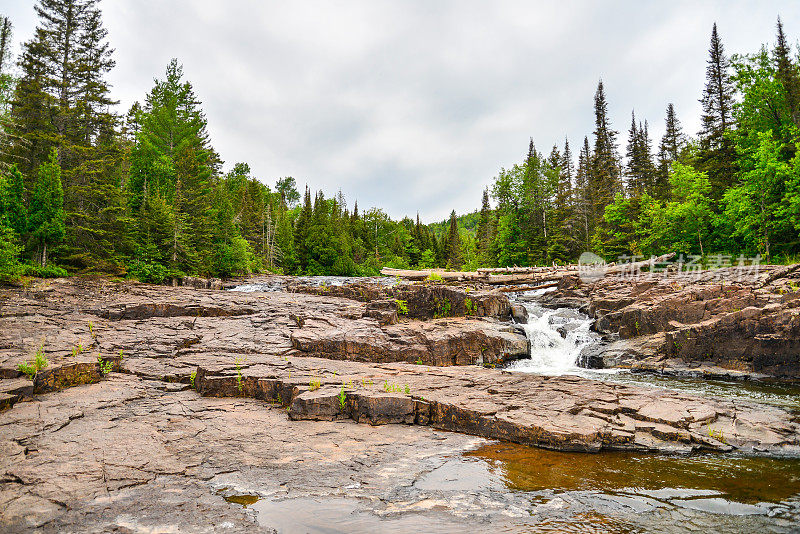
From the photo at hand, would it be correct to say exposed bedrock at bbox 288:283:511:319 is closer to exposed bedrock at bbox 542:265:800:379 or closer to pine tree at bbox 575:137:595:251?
exposed bedrock at bbox 542:265:800:379

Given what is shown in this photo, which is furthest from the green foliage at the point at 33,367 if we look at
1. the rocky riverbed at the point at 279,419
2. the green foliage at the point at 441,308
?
the green foliage at the point at 441,308

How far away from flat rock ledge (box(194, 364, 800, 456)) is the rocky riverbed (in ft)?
0.12

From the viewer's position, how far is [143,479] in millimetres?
4637

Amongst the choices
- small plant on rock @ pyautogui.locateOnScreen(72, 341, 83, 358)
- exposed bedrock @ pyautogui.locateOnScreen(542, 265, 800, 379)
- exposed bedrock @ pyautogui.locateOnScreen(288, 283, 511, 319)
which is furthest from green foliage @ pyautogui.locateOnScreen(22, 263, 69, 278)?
exposed bedrock @ pyautogui.locateOnScreen(542, 265, 800, 379)

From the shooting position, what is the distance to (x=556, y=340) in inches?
658

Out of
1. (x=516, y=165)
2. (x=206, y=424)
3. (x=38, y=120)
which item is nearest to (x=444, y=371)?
(x=206, y=424)

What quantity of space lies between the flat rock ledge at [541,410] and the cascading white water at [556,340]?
4.81 metres

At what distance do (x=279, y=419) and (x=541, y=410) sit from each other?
5.47 metres

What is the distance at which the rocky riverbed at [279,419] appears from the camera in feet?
14.0

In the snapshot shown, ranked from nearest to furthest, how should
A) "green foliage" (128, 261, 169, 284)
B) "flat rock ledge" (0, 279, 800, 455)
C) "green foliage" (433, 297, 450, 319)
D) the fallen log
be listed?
1. "flat rock ledge" (0, 279, 800, 455)
2. "green foliage" (433, 297, 450, 319)
3. "green foliage" (128, 261, 169, 284)
4. the fallen log

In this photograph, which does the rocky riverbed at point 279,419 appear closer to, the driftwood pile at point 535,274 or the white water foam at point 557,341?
the white water foam at point 557,341

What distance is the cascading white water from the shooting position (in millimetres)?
14422

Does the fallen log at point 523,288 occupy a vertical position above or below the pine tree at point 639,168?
below

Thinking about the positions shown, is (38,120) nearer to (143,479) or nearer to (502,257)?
(143,479)
